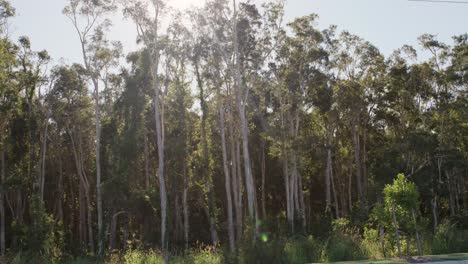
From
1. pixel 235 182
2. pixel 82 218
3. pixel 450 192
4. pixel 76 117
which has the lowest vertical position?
pixel 82 218

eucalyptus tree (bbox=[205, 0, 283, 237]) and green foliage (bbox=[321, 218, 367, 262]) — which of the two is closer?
green foliage (bbox=[321, 218, 367, 262])

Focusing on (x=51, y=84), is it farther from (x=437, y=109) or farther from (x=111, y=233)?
(x=437, y=109)

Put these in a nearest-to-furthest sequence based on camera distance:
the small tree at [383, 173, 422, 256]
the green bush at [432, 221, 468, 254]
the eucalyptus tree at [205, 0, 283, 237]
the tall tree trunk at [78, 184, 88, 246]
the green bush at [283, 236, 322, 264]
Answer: the small tree at [383, 173, 422, 256], the green bush at [283, 236, 322, 264], the green bush at [432, 221, 468, 254], the eucalyptus tree at [205, 0, 283, 237], the tall tree trunk at [78, 184, 88, 246]

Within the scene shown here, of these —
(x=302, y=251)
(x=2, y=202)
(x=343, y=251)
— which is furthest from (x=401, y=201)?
(x=2, y=202)

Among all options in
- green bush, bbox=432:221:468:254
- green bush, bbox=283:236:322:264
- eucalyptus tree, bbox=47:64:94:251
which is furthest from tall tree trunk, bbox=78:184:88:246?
green bush, bbox=432:221:468:254

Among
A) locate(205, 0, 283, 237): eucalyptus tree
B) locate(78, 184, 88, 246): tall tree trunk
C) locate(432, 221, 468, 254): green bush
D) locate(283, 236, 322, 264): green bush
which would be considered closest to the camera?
locate(283, 236, 322, 264): green bush

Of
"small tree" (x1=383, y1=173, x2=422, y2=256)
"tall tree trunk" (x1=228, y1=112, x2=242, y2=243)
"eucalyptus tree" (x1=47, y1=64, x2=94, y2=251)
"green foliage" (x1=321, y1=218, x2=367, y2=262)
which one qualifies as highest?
"eucalyptus tree" (x1=47, y1=64, x2=94, y2=251)

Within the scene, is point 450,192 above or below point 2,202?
below

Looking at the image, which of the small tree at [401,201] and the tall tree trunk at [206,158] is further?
the tall tree trunk at [206,158]

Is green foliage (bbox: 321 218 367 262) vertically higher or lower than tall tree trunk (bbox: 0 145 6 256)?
lower

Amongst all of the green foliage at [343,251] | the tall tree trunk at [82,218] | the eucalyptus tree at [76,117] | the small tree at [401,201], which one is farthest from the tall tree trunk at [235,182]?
the small tree at [401,201]

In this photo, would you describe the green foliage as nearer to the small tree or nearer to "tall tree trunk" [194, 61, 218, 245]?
the small tree

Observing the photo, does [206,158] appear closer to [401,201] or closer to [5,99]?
[5,99]

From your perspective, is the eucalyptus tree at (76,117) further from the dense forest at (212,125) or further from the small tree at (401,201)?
the small tree at (401,201)
